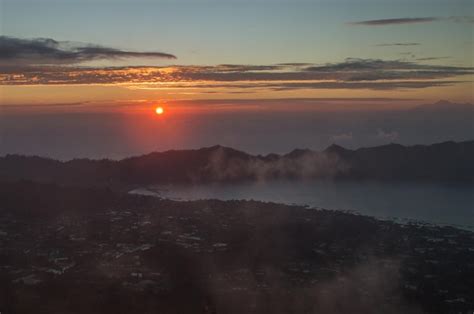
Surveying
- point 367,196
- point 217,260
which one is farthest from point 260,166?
point 217,260

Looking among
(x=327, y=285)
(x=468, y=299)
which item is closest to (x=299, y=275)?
(x=327, y=285)

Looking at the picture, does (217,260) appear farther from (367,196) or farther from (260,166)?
(260,166)

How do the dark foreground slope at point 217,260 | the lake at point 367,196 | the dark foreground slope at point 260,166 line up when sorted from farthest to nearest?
the dark foreground slope at point 260,166, the lake at point 367,196, the dark foreground slope at point 217,260

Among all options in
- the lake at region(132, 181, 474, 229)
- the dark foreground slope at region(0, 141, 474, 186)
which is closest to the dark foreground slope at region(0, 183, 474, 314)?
the lake at region(132, 181, 474, 229)

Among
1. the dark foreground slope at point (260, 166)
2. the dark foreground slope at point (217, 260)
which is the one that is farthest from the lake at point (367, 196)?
the dark foreground slope at point (217, 260)

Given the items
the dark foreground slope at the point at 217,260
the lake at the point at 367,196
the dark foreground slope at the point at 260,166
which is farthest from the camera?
the dark foreground slope at the point at 260,166

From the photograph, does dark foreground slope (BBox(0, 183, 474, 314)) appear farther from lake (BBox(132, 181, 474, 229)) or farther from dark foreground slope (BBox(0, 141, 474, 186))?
dark foreground slope (BBox(0, 141, 474, 186))

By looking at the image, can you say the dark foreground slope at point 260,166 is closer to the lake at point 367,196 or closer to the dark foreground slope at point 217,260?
the lake at point 367,196

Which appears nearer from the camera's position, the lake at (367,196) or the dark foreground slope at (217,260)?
the dark foreground slope at (217,260)

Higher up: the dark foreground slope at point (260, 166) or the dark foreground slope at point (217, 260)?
the dark foreground slope at point (217, 260)
